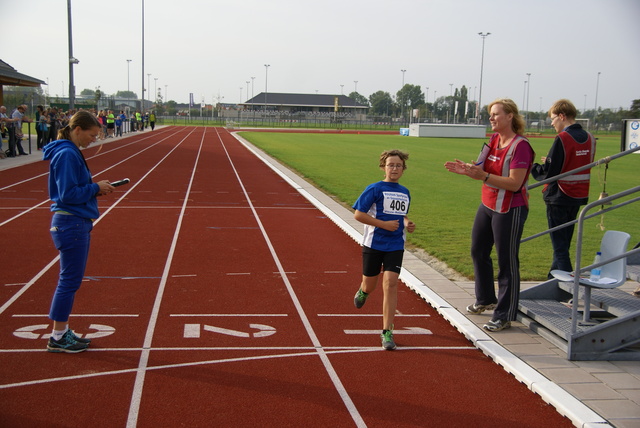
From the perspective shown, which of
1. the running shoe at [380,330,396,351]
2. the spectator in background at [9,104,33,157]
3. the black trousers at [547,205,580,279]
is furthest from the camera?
the spectator in background at [9,104,33,157]

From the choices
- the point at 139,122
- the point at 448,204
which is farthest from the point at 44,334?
the point at 139,122

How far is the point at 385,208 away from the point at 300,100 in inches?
5411

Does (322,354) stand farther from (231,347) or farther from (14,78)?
(14,78)

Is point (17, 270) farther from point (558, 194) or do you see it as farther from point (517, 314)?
point (558, 194)

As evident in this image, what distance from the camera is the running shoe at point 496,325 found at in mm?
5566

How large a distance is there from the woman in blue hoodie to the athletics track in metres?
0.21

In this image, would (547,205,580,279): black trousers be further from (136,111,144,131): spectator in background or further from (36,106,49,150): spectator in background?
(136,111,144,131): spectator in background

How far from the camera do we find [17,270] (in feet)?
24.5

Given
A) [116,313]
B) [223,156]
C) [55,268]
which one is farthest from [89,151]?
[116,313]

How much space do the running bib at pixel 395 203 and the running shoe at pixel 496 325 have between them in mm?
1346

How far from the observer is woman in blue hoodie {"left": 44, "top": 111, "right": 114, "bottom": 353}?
4793 millimetres

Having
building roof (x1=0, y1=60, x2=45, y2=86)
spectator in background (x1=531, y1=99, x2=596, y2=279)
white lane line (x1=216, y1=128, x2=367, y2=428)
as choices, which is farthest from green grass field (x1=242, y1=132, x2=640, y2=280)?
building roof (x1=0, y1=60, x2=45, y2=86)

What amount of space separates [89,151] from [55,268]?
2132 cm

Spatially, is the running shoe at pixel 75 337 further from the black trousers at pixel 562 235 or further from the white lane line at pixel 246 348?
the black trousers at pixel 562 235
